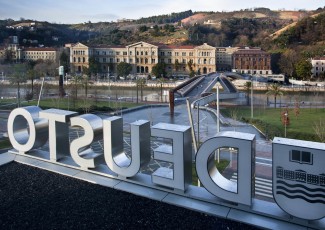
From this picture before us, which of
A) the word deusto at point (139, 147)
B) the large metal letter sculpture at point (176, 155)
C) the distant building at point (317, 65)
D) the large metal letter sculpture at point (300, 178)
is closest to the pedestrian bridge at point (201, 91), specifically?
the distant building at point (317, 65)

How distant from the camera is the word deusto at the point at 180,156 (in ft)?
23.8

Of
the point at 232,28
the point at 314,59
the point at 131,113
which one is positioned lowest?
the point at 131,113

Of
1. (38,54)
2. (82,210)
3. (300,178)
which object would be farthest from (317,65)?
(82,210)

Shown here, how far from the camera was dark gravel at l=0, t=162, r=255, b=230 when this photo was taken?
7602mm

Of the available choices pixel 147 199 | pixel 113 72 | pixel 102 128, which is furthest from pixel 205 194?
pixel 113 72

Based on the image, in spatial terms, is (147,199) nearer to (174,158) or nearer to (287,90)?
(174,158)

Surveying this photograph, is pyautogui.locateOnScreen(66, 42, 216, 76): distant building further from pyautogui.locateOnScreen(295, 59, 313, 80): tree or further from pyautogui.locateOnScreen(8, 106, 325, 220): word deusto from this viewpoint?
pyautogui.locateOnScreen(8, 106, 325, 220): word deusto

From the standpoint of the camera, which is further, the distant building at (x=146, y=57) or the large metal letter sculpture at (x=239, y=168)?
the distant building at (x=146, y=57)

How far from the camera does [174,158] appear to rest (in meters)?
8.73

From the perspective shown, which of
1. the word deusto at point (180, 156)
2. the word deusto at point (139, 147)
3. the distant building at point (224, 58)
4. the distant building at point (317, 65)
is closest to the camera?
the word deusto at point (180, 156)

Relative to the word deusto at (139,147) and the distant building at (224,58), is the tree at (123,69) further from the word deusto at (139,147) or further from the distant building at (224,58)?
the word deusto at (139,147)

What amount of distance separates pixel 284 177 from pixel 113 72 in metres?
88.1

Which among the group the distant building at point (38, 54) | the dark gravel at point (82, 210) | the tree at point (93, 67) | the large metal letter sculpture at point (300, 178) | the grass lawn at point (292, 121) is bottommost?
the grass lawn at point (292, 121)

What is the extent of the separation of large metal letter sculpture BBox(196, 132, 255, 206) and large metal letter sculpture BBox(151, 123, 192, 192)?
47cm
